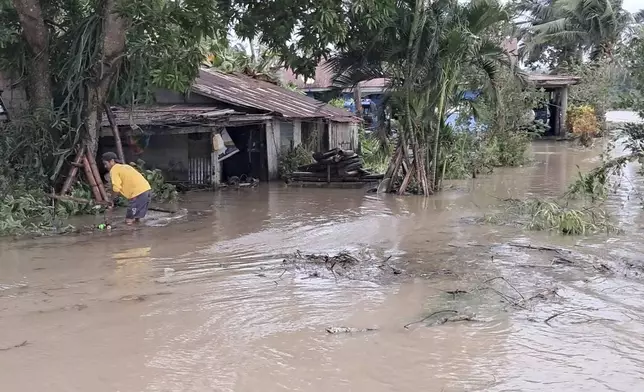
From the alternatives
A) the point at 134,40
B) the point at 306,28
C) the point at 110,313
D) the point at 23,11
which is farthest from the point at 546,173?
the point at 110,313

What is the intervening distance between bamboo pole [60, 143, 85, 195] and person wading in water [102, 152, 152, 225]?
1.63 m

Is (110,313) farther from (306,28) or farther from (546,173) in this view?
(546,173)

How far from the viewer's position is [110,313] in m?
6.68

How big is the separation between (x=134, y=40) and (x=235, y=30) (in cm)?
176

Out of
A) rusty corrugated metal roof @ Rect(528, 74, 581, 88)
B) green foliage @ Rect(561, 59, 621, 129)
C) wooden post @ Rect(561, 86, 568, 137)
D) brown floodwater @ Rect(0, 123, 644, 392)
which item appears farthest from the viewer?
wooden post @ Rect(561, 86, 568, 137)

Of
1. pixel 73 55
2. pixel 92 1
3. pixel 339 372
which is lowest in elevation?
pixel 339 372

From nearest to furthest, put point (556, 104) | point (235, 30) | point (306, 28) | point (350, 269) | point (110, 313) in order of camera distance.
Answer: point (110, 313)
point (350, 269)
point (306, 28)
point (235, 30)
point (556, 104)

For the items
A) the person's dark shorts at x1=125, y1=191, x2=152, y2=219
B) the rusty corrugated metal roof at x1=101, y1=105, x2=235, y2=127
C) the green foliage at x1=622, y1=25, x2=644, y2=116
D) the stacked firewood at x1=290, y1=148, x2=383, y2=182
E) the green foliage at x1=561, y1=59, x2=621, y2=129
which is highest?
the green foliage at x1=561, y1=59, x2=621, y2=129

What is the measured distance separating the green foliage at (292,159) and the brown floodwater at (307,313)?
26.4ft

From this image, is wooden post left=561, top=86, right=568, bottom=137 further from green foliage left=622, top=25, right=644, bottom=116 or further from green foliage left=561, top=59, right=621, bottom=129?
green foliage left=622, top=25, right=644, bottom=116

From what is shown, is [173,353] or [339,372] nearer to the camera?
[339,372]

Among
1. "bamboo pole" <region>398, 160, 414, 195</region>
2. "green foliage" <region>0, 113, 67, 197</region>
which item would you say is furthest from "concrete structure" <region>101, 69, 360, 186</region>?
"bamboo pole" <region>398, 160, 414, 195</region>

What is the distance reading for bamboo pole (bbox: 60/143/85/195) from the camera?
491 inches

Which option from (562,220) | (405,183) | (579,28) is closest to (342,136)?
(405,183)
